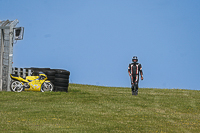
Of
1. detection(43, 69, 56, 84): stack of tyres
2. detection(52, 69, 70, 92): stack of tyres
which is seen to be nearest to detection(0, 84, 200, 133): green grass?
detection(52, 69, 70, 92): stack of tyres

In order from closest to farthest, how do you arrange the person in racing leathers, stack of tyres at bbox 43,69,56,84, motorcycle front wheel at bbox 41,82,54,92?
the person in racing leathers
motorcycle front wheel at bbox 41,82,54,92
stack of tyres at bbox 43,69,56,84

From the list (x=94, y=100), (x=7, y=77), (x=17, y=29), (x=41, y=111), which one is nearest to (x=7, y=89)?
(x=7, y=77)

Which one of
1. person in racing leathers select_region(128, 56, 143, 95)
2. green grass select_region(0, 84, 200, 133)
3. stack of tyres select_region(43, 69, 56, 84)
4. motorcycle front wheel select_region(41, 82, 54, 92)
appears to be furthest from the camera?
stack of tyres select_region(43, 69, 56, 84)

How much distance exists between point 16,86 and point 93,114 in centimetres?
1063

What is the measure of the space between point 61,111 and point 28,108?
2105 millimetres

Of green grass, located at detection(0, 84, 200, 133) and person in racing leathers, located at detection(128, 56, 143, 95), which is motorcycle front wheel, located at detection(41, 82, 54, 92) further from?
person in racing leathers, located at detection(128, 56, 143, 95)

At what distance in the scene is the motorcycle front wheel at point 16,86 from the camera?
23.1 meters

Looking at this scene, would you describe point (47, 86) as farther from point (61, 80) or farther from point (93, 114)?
point (93, 114)

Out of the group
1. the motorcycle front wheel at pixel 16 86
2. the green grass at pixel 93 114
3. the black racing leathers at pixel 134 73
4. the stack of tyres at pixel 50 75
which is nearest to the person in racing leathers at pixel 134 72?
the black racing leathers at pixel 134 73

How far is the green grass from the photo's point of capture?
11.3 meters

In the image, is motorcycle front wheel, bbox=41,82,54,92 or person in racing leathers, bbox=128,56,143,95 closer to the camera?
person in racing leathers, bbox=128,56,143,95

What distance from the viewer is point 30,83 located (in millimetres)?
23109

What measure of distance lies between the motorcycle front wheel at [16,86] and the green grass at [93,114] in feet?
5.60

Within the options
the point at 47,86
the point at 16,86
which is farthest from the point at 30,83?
the point at 47,86
